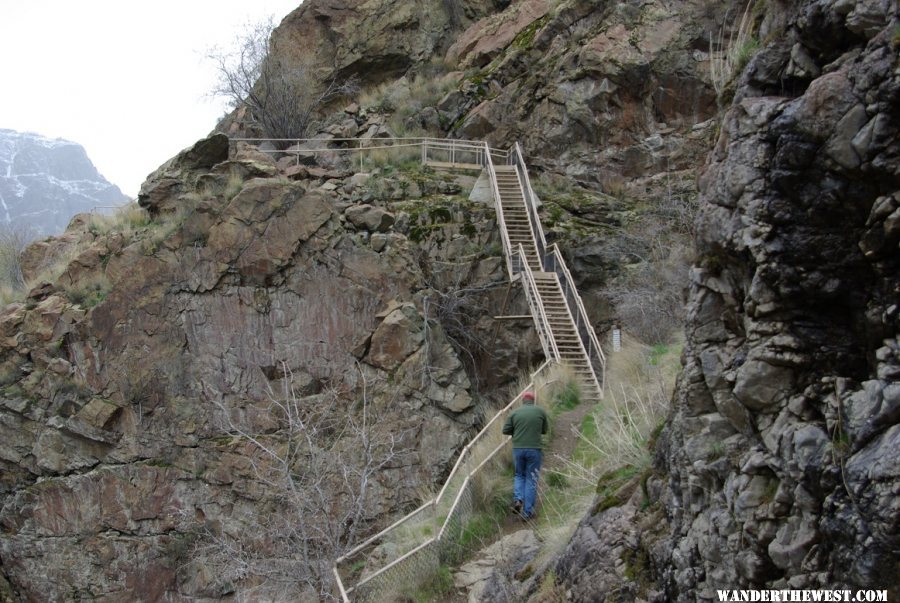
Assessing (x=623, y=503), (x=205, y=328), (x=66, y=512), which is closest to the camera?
(x=623, y=503)

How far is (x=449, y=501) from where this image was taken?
11250 millimetres

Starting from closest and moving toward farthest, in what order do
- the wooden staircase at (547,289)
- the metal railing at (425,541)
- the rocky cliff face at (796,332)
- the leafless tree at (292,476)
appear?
the rocky cliff face at (796,332) < the metal railing at (425,541) < the leafless tree at (292,476) < the wooden staircase at (547,289)

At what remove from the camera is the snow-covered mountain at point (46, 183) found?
422ft

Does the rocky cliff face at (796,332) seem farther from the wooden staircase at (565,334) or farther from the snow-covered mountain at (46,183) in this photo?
the snow-covered mountain at (46,183)

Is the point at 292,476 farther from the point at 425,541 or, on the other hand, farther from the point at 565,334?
the point at 565,334

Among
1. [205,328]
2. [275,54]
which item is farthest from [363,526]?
[275,54]

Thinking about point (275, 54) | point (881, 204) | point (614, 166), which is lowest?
point (881, 204)

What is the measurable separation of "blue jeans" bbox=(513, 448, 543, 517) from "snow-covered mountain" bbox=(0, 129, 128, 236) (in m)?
122

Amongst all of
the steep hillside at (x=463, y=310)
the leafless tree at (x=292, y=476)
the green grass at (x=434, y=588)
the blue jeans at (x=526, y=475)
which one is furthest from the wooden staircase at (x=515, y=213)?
the green grass at (x=434, y=588)

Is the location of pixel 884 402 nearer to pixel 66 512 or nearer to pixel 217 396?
pixel 217 396

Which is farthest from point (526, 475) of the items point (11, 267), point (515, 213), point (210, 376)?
point (11, 267)

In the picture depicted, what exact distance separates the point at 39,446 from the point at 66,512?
5.32 feet

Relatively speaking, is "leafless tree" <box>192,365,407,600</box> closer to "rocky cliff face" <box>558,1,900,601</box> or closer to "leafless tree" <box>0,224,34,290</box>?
"rocky cliff face" <box>558,1,900,601</box>

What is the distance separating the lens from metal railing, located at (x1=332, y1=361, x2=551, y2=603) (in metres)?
9.15
